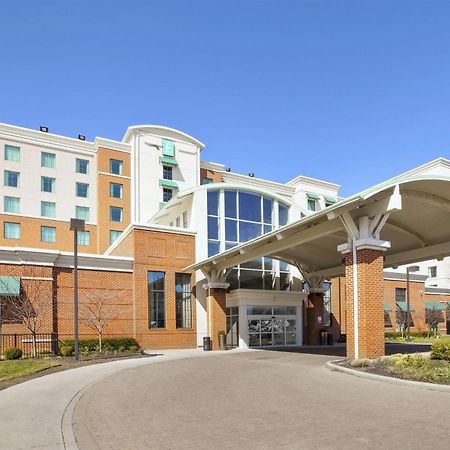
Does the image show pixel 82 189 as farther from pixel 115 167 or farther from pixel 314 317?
pixel 314 317

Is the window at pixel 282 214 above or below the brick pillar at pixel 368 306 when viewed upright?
above

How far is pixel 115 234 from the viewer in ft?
172

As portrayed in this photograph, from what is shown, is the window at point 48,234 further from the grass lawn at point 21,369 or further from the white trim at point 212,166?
the grass lawn at point 21,369

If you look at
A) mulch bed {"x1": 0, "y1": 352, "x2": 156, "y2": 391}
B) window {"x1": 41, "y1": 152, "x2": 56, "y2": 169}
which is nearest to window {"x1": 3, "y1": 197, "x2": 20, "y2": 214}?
window {"x1": 41, "y1": 152, "x2": 56, "y2": 169}

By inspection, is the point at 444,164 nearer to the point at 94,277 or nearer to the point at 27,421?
the point at 94,277

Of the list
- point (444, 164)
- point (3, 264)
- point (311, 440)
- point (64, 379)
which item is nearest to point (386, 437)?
point (311, 440)

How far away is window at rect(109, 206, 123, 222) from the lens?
52875mm

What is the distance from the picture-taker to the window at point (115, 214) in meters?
52.9

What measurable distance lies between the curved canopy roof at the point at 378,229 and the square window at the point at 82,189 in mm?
28647

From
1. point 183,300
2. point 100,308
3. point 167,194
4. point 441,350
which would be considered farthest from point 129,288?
point 167,194

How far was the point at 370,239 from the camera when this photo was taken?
16844 millimetres

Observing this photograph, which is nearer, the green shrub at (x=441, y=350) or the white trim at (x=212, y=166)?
the green shrub at (x=441, y=350)

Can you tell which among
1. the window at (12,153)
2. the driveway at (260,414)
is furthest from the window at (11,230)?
the driveway at (260,414)

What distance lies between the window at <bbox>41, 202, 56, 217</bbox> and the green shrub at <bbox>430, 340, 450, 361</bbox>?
4465cm
